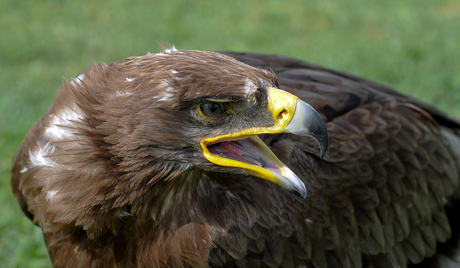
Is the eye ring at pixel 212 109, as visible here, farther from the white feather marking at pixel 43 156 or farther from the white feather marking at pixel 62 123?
the white feather marking at pixel 43 156

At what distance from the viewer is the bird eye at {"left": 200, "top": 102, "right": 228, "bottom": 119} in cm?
259

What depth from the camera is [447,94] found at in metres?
7.39

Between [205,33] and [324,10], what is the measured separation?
7.35 feet

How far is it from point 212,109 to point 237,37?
20.8ft

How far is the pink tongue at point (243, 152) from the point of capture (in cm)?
270

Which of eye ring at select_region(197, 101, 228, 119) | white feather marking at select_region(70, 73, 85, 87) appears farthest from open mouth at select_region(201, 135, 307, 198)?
white feather marking at select_region(70, 73, 85, 87)

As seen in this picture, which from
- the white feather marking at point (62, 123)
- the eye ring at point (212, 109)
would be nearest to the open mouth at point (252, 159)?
the eye ring at point (212, 109)

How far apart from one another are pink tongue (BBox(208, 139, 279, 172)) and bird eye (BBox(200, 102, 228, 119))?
0.21 metres

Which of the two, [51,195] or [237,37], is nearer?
[51,195]

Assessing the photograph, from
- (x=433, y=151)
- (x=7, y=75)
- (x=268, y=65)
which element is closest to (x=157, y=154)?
(x=268, y=65)

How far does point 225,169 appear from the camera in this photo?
8.84 feet

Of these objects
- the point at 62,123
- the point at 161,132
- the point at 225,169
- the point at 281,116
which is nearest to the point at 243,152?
the point at 225,169

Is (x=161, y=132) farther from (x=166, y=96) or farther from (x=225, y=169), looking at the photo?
(x=225, y=169)

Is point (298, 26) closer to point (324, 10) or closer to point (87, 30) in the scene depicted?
point (324, 10)
